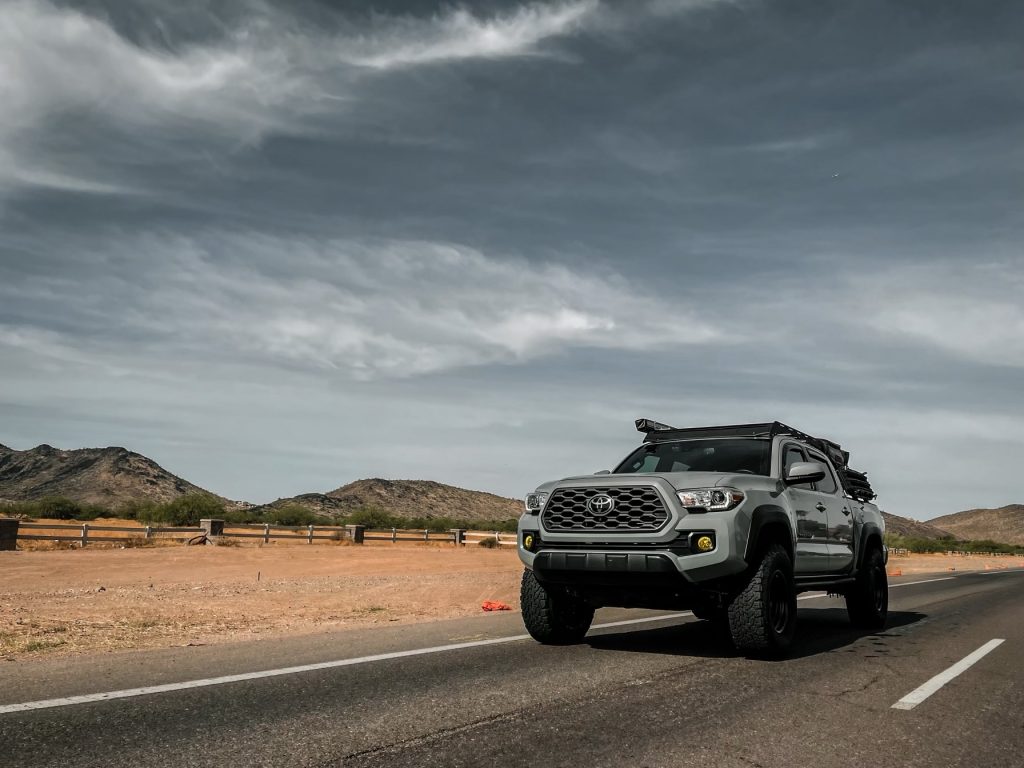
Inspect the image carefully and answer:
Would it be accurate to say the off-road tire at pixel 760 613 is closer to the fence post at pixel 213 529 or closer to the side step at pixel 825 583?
the side step at pixel 825 583

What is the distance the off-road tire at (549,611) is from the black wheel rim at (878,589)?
4.48 meters

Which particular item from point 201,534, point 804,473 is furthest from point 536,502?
point 201,534

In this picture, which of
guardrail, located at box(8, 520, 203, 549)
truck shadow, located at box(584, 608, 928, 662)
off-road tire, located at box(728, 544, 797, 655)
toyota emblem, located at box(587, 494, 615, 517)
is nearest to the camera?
off-road tire, located at box(728, 544, 797, 655)

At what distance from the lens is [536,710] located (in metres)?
5.45

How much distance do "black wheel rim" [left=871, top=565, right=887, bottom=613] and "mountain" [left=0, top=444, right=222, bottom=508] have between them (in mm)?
104141

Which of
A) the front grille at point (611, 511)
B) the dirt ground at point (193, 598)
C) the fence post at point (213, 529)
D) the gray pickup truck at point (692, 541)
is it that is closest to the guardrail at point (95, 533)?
the fence post at point (213, 529)

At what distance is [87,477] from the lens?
11456 cm

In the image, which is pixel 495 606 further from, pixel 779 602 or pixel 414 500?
pixel 414 500

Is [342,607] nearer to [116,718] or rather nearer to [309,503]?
[116,718]

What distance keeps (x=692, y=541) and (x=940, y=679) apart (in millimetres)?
2257

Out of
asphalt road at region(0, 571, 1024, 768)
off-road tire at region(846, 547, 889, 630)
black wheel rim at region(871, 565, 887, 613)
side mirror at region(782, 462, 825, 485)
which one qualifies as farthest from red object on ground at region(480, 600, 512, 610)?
side mirror at region(782, 462, 825, 485)

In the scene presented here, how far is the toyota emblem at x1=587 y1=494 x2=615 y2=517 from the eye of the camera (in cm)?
764

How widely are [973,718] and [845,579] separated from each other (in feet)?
15.2

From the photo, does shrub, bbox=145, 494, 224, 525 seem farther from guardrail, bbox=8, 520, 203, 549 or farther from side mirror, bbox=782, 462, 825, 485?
side mirror, bbox=782, 462, 825, 485
